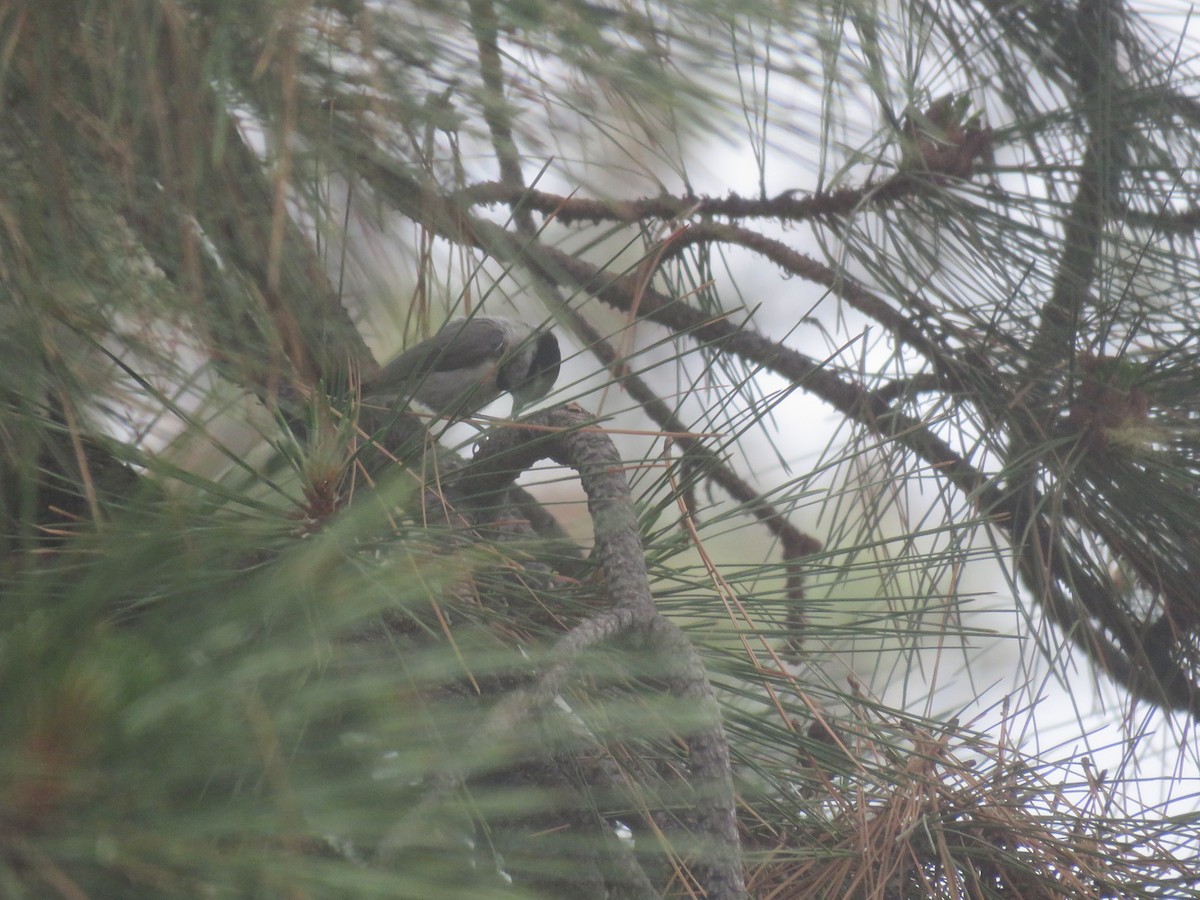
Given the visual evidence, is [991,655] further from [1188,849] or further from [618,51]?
[618,51]

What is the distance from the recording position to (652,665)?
2.02 feet

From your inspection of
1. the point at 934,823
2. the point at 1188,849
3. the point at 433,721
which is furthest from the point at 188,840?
the point at 1188,849

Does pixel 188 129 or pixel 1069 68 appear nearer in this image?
pixel 188 129

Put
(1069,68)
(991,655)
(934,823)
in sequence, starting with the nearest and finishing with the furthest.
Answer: (934,823) → (1069,68) → (991,655)

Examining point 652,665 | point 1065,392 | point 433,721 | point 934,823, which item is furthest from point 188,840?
point 1065,392

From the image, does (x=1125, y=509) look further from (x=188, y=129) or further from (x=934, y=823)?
(x=188, y=129)

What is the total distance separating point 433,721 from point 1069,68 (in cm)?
129

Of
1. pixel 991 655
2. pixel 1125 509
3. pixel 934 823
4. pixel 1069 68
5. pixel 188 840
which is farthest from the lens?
pixel 991 655

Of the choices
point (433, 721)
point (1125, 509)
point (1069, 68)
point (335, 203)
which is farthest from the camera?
point (1069, 68)

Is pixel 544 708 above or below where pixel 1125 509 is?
below

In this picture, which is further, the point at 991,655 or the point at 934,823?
the point at 991,655

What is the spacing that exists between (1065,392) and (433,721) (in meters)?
0.85

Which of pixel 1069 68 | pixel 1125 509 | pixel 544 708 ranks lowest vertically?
pixel 544 708

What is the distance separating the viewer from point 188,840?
341mm
